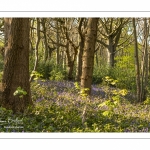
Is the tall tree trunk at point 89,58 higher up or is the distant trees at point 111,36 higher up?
the distant trees at point 111,36

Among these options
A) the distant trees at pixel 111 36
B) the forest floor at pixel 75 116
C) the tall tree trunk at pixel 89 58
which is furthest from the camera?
the distant trees at pixel 111 36

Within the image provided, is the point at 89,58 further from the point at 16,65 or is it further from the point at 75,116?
the point at 16,65

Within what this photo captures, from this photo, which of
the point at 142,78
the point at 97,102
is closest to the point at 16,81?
the point at 97,102

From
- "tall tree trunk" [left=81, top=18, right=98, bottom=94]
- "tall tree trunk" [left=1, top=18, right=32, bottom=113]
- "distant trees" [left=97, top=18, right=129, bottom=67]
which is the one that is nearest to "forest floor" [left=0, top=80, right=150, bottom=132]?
"tall tree trunk" [left=1, top=18, right=32, bottom=113]

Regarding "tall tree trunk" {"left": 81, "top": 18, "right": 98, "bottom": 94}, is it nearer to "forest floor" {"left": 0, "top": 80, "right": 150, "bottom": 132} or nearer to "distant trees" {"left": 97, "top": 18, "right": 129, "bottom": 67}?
"forest floor" {"left": 0, "top": 80, "right": 150, "bottom": 132}

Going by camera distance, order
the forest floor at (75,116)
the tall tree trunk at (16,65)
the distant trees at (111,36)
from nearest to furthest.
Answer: the forest floor at (75,116), the tall tree trunk at (16,65), the distant trees at (111,36)

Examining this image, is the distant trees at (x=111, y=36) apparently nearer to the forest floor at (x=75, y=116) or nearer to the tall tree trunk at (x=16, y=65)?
the forest floor at (x=75, y=116)

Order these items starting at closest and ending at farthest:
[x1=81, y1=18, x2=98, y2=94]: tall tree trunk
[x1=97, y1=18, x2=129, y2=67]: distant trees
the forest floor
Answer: the forest floor, [x1=81, y1=18, x2=98, y2=94]: tall tree trunk, [x1=97, y1=18, x2=129, y2=67]: distant trees

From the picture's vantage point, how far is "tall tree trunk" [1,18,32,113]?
22.7ft

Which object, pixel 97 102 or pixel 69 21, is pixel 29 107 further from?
pixel 69 21

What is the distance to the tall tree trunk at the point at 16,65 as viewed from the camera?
6914 millimetres

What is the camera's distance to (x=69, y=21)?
15.2m

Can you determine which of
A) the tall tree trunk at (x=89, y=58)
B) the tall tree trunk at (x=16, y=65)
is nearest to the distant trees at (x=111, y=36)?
the tall tree trunk at (x=89, y=58)
